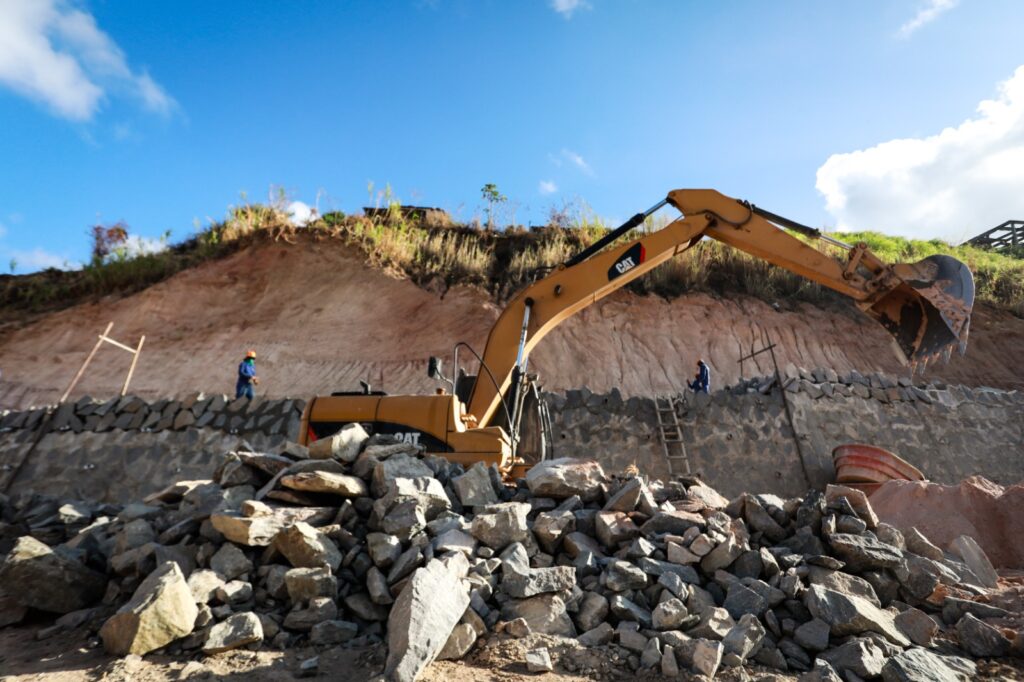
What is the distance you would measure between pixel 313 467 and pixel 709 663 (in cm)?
279

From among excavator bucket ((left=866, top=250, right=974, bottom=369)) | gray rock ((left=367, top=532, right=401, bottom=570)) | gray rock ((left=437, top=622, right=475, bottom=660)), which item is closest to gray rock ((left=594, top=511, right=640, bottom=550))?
gray rock ((left=437, top=622, right=475, bottom=660))

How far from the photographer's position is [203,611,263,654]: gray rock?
313cm

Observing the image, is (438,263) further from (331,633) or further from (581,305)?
(331,633)

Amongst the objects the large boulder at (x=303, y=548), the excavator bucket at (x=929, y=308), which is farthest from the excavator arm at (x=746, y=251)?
the large boulder at (x=303, y=548)

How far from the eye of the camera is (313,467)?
13.7ft

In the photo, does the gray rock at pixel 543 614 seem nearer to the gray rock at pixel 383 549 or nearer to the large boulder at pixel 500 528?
the large boulder at pixel 500 528

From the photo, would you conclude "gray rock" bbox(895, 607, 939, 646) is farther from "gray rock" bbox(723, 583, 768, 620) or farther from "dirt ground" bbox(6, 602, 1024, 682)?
"gray rock" bbox(723, 583, 768, 620)

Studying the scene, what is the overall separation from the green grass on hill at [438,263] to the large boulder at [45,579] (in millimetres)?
13027

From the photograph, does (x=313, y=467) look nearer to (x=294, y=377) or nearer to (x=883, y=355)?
(x=294, y=377)

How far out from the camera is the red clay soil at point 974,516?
222 inches

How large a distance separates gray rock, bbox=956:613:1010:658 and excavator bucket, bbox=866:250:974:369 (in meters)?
3.67

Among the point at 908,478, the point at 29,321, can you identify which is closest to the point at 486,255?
the point at 908,478

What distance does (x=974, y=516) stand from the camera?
19.1ft

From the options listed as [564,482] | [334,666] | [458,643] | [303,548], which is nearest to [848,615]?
[564,482]
